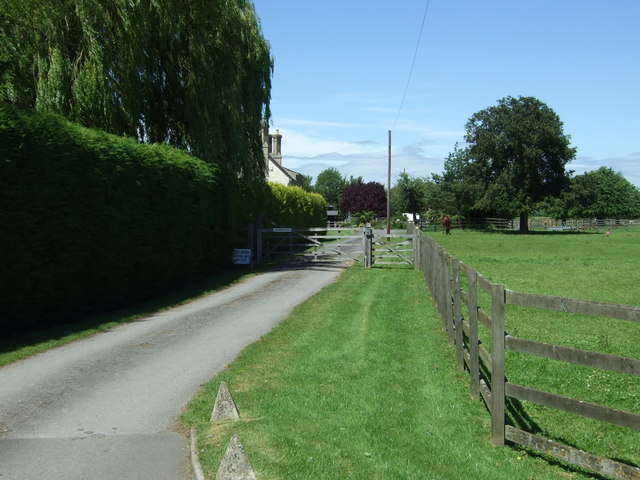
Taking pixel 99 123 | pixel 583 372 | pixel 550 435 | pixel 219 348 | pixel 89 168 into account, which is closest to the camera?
pixel 550 435

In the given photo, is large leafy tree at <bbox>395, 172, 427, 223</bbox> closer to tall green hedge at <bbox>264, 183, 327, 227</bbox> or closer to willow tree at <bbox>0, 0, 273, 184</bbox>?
tall green hedge at <bbox>264, 183, 327, 227</bbox>

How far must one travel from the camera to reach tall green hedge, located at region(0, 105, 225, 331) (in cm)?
1078

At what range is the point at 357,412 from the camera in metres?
6.35

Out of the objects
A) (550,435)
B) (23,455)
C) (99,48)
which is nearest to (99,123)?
(99,48)

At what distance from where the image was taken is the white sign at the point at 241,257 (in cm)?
2405

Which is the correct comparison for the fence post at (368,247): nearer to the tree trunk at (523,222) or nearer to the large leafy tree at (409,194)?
the tree trunk at (523,222)

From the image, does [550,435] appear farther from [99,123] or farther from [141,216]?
[99,123]

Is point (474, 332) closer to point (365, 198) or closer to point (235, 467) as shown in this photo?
point (235, 467)

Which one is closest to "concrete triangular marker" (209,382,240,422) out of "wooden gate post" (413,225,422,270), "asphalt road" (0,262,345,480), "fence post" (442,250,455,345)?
"asphalt road" (0,262,345,480)

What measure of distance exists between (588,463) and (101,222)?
36.7 ft

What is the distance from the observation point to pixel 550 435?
6105 millimetres

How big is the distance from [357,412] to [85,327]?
733 cm

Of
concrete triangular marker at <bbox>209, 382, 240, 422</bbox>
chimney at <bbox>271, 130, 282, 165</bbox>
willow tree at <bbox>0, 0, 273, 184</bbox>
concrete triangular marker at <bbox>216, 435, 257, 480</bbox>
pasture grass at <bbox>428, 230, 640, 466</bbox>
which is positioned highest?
chimney at <bbox>271, 130, 282, 165</bbox>

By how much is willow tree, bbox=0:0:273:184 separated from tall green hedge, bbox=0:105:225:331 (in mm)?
2147
